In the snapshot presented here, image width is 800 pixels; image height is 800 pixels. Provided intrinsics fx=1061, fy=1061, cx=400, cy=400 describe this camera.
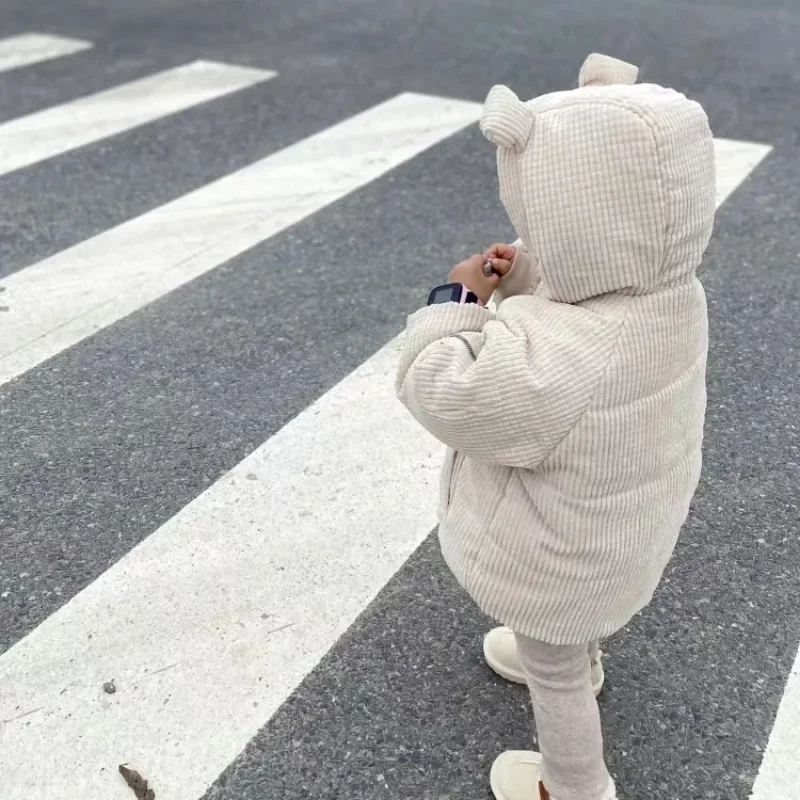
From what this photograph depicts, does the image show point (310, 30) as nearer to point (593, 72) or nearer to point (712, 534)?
point (712, 534)

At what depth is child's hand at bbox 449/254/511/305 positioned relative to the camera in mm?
1689

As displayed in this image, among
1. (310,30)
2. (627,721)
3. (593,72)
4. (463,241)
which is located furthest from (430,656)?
(310,30)

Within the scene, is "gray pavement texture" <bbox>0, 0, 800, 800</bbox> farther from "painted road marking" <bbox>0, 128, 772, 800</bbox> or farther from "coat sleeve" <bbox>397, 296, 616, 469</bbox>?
"coat sleeve" <bbox>397, 296, 616, 469</bbox>

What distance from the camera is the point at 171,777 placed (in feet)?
6.56

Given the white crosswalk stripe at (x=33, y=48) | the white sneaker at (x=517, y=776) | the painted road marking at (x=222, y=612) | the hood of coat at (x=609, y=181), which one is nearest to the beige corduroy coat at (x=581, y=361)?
the hood of coat at (x=609, y=181)

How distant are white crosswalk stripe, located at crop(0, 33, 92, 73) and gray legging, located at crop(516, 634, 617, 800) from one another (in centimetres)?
582

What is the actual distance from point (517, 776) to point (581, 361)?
89 cm

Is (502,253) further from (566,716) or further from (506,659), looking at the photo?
(506,659)

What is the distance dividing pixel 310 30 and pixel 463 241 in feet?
12.7

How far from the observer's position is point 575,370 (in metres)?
1.50

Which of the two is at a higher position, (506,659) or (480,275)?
(480,275)

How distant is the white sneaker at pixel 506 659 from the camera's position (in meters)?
2.20

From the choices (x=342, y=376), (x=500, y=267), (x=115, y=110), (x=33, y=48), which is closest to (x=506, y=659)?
(x=500, y=267)

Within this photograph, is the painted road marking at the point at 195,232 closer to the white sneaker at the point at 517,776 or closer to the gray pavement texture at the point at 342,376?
the gray pavement texture at the point at 342,376
